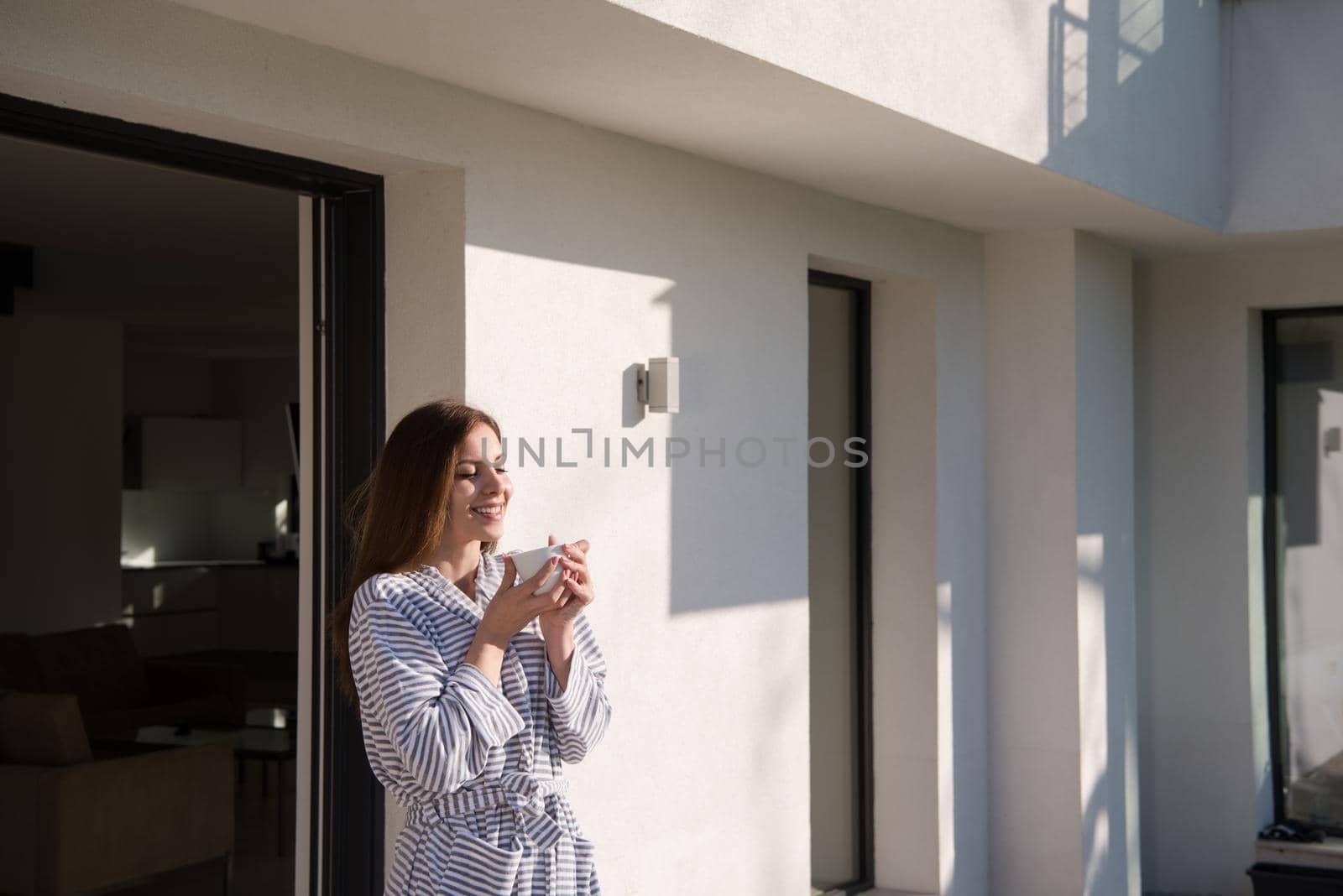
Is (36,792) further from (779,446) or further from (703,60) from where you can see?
(703,60)

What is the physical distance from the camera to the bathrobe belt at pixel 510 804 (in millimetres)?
2262

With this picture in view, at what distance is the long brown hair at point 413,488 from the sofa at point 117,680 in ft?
19.5

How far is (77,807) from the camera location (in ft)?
16.9

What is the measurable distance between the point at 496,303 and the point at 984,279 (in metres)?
2.90

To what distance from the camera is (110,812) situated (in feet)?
17.3

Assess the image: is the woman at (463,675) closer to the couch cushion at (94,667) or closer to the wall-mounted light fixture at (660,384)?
the wall-mounted light fixture at (660,384)

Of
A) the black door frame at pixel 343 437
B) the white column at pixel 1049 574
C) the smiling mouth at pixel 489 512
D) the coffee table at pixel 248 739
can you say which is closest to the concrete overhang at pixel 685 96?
the black door frame at pixel 343 437

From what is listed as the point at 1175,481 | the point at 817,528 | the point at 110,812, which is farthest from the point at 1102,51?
the point at 110,812

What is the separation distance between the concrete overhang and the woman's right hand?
1.25m

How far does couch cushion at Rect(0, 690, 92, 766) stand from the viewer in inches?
204

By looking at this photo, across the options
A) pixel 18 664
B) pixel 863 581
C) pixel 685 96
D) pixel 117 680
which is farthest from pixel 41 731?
pixel 685 96

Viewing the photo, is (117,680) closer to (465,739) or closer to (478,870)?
(478,870)

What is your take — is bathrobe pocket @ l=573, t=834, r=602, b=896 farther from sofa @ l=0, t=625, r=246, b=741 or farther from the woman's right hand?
sofa @ l=0, t=625, r=246, b=741

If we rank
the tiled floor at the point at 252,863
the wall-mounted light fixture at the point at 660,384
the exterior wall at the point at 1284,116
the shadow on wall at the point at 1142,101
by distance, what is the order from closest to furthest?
the wall-mounted light fixture at the point at 660,384 → the shadow on wall at the point at 1142,101 → the exterior wall at the point at 1284,116 → the tiled floor at the point at 252,863
